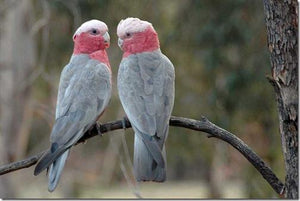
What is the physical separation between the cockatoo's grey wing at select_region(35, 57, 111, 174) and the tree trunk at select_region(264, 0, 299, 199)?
55cm

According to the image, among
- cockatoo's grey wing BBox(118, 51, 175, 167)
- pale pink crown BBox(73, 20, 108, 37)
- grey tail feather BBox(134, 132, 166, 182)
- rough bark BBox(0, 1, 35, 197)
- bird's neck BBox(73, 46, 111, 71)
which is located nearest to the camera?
grey tail feather BBox(134, 132, 166, 182)

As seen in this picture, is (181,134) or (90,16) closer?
(90,16)

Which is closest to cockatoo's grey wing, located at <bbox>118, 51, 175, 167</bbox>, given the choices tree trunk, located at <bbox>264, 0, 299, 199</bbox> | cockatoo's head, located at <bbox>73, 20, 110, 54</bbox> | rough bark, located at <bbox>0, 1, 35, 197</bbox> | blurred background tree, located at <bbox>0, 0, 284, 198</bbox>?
cockatoo's head, located at <bbox>73, 20, 110, 54</bbox>

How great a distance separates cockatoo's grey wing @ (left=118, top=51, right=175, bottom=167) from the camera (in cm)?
186

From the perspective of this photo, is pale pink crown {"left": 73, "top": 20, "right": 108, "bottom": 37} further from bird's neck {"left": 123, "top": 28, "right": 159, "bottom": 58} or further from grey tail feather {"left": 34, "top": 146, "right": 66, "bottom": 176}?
grey tail feather {"left": 34, "top": 146, "right": 66, "bottom": 176}

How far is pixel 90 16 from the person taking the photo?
191 inches

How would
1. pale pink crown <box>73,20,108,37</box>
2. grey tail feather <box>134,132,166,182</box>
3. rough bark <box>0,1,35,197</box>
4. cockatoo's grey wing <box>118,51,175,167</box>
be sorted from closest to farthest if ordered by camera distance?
grey tail feather <box>134,132,166,182</box>, cockatoo's grey wing <box>118,51,175,167</box>, pale pink crown <box>73,20,108,37</box>, rough bark <box>0,1,35,197</box>

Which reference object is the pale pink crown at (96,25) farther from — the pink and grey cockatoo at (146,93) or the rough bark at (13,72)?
the rough bark at (13,72)

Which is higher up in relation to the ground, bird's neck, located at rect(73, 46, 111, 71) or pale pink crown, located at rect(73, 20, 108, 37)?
pale pink crown, located at rect(73, 20, 108, 37)

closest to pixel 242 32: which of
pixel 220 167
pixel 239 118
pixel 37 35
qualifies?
pixel 239 118

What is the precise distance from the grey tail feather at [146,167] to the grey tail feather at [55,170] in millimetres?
220

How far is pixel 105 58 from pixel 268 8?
0.57 m

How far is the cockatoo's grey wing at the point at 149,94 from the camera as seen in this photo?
6.11 ft

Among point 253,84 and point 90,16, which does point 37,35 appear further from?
point 253,84
